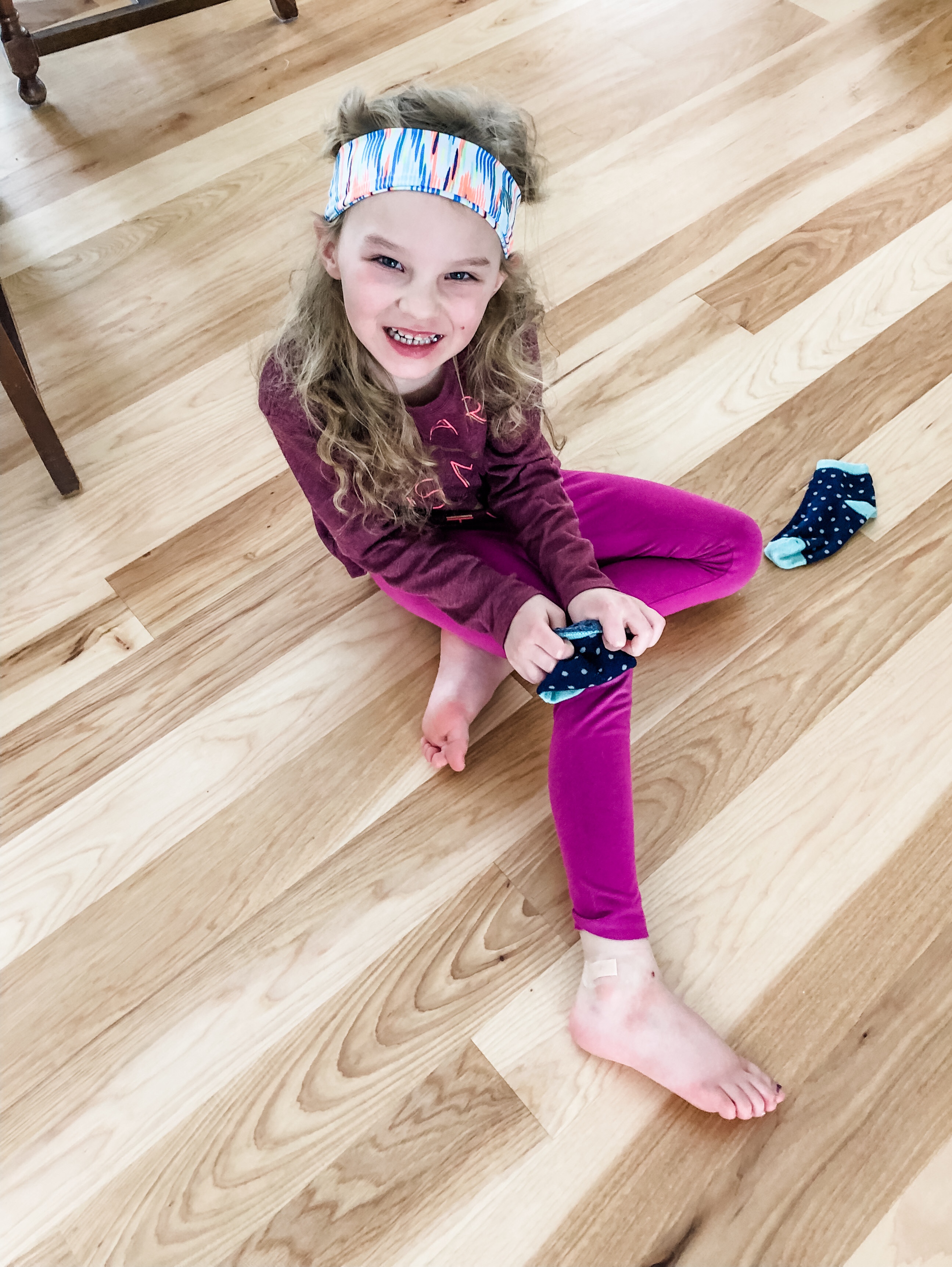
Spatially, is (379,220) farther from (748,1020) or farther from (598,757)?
(748,1020)

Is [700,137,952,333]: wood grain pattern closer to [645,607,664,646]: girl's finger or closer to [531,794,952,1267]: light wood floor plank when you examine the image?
[645,607,664,646]: girl's finger

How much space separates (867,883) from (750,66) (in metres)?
1.35

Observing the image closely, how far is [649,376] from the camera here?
1.33 meters

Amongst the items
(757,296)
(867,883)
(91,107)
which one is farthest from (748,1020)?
(91,107)

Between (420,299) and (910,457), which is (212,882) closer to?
(420,299)

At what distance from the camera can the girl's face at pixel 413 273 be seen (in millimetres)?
823

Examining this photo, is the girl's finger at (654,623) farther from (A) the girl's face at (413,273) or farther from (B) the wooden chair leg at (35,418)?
(B) the wooden chair leg at (35,418)

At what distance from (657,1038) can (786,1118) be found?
0.41 feet

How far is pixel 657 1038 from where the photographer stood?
86cm

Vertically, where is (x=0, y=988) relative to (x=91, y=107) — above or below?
below

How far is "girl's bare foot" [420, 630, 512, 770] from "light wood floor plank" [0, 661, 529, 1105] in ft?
0.08

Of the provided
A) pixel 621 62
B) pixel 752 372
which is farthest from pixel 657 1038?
pixel 621 62

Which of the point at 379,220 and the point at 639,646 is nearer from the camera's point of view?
the point at 379,220

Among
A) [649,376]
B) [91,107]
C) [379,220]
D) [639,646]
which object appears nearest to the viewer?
[379,220]
